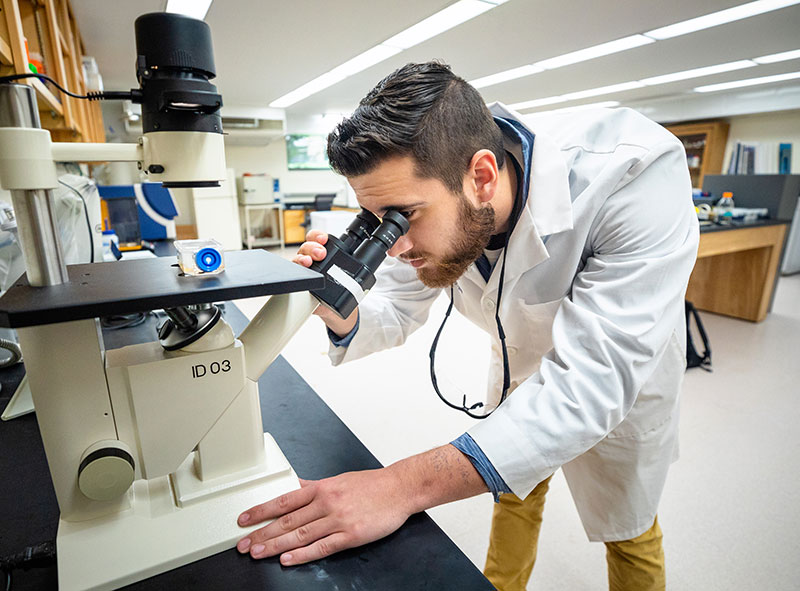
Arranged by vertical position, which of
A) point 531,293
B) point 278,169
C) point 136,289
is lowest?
point 531,293

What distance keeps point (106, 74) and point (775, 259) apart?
723cm

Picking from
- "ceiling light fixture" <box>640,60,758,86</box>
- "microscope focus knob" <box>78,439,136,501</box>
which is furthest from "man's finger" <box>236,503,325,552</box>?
"ceiling light fixture" <box>640,60,758,86</box>

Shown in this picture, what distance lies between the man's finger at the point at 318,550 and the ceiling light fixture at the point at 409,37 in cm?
355

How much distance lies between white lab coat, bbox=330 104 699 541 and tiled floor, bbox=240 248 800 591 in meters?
0.70

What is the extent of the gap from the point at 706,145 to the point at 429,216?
8.35 meters

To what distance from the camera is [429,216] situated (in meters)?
0.82

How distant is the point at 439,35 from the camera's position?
388cm

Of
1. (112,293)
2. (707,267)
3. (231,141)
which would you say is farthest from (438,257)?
(231,141)

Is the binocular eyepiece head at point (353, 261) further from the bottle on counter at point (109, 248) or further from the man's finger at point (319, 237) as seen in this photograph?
the bottle on counter at point (109, 248)

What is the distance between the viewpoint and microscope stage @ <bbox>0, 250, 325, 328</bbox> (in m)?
0.46

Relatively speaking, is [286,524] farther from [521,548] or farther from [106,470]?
[521,548]

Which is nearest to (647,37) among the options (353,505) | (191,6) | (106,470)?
(191,6)

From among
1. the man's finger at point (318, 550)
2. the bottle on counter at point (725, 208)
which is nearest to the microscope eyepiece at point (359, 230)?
the man's finger at point (318, 550)

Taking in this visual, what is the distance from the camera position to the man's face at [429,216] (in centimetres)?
78
